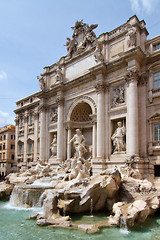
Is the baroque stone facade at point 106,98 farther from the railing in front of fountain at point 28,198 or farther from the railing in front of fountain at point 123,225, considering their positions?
the railing in front of fountain at point 123,225

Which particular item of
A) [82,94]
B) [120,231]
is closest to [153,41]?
[82,94]

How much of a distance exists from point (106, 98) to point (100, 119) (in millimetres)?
2081

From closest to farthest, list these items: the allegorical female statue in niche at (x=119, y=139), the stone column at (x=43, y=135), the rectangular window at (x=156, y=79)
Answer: the rectangular window at (x=156, y=79) → the allegorical female statue in niche at (x=119, y=139) → the stone column at (x=43, y=135)

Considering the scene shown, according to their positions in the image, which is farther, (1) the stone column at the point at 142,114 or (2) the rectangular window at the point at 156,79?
(2) the rectangular window at the point at 156,79

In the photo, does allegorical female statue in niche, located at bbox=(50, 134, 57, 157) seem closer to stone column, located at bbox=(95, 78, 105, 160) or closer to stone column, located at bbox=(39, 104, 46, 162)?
stone column, located at bbox=(39, 104, 46, 162)

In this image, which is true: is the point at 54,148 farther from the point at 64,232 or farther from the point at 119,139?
the point at 64,232

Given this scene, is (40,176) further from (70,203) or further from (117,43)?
(117,43)

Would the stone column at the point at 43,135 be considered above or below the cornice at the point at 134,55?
below

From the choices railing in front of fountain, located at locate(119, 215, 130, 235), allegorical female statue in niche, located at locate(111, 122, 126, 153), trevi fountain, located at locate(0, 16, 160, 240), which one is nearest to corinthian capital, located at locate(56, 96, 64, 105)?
trevi fountain, located at locate(0, 16, 160, 240)

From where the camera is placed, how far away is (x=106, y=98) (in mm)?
19422

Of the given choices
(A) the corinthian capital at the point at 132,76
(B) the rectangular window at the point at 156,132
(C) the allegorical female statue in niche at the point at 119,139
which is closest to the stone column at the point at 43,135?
(C) the allegorical female statue in niche at the point at 119,139

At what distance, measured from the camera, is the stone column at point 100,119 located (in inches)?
732

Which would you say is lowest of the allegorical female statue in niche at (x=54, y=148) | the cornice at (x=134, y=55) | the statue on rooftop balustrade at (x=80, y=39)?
the allegorical female statue in niche at (x=54, y=148)

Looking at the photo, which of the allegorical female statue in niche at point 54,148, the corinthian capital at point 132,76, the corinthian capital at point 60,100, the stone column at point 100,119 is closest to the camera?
the corinthian capital at point 132,76
